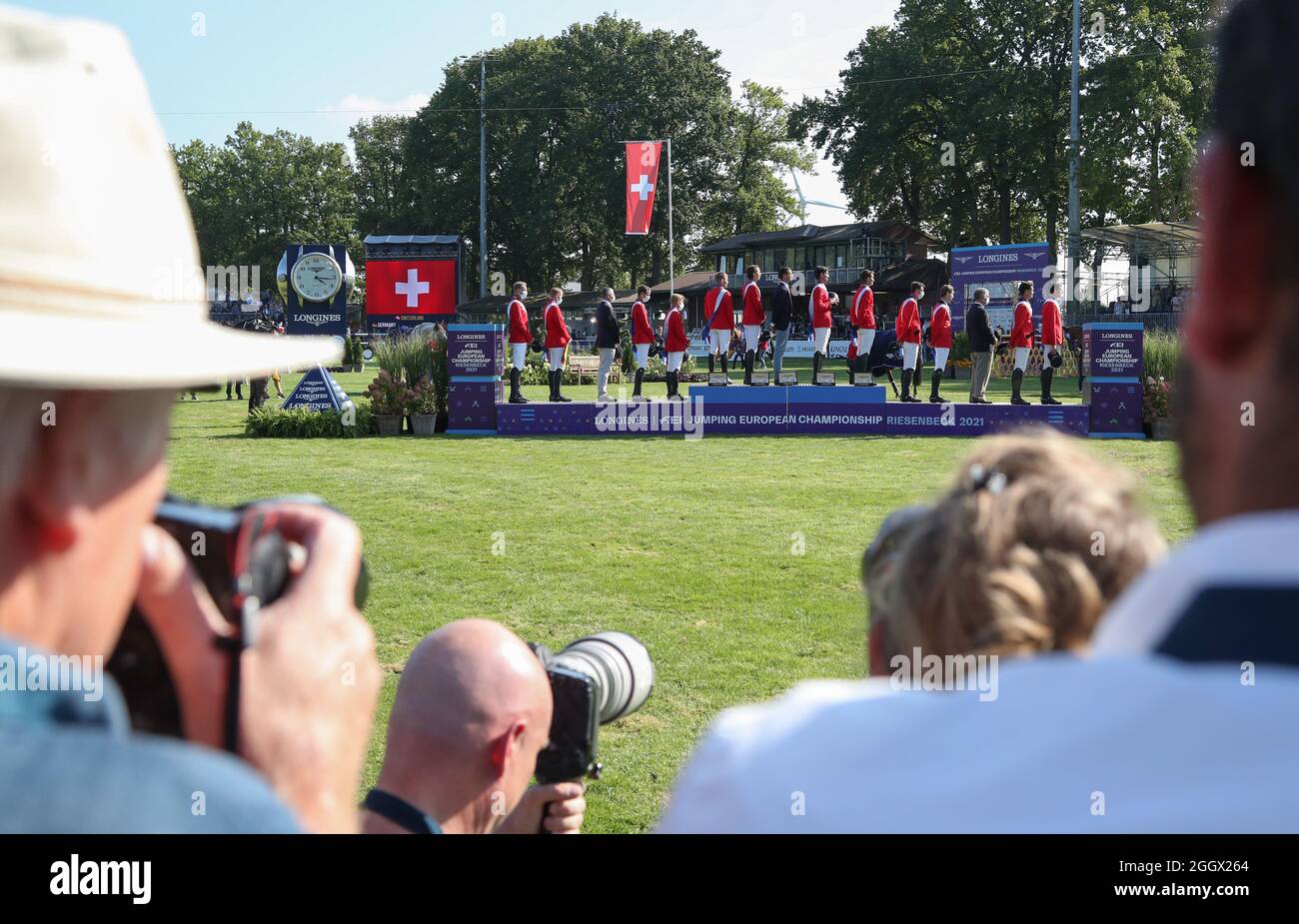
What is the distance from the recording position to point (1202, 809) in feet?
2.48

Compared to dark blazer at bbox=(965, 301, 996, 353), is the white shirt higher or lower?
lower

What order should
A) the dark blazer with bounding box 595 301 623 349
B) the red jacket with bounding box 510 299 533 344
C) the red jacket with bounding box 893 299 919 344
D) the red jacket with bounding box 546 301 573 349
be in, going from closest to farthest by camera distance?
the red jacket with bounding box 510 299 533 344, the red jacket with bounding box 893 299 919 344, the red jacket with bounding box 546 301 573 349, the dark blazer with bounding box 595 301 623 349

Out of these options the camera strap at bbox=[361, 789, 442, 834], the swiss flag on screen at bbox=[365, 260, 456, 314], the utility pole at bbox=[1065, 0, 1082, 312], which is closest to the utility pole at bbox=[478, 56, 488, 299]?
the swiss flag on screen at bbox=[365, 260, 456, 314]

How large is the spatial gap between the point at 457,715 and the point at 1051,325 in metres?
23.0

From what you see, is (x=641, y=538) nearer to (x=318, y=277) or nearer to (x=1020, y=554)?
(x=1020, y=554)

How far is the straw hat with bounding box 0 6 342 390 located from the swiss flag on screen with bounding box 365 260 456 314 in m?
49.7

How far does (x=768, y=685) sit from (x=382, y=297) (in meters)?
46.4

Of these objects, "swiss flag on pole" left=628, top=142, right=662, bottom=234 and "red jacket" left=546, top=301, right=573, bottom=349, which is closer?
"red jacket" left=546, top=301, right=573, bottom=349

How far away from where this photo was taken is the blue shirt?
838 mm

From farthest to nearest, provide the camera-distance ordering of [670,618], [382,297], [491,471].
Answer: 1. [382,297]
2. [491,471]
3. [670,618]

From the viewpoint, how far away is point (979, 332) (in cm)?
2344

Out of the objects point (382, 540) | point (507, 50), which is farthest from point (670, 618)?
point (507, 50)

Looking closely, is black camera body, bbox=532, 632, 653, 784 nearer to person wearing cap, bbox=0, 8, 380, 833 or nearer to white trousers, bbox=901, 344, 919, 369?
person wearing cap, bbox=0, 8, 380, 833

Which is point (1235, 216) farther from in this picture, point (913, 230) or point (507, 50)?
point (507, 50)
